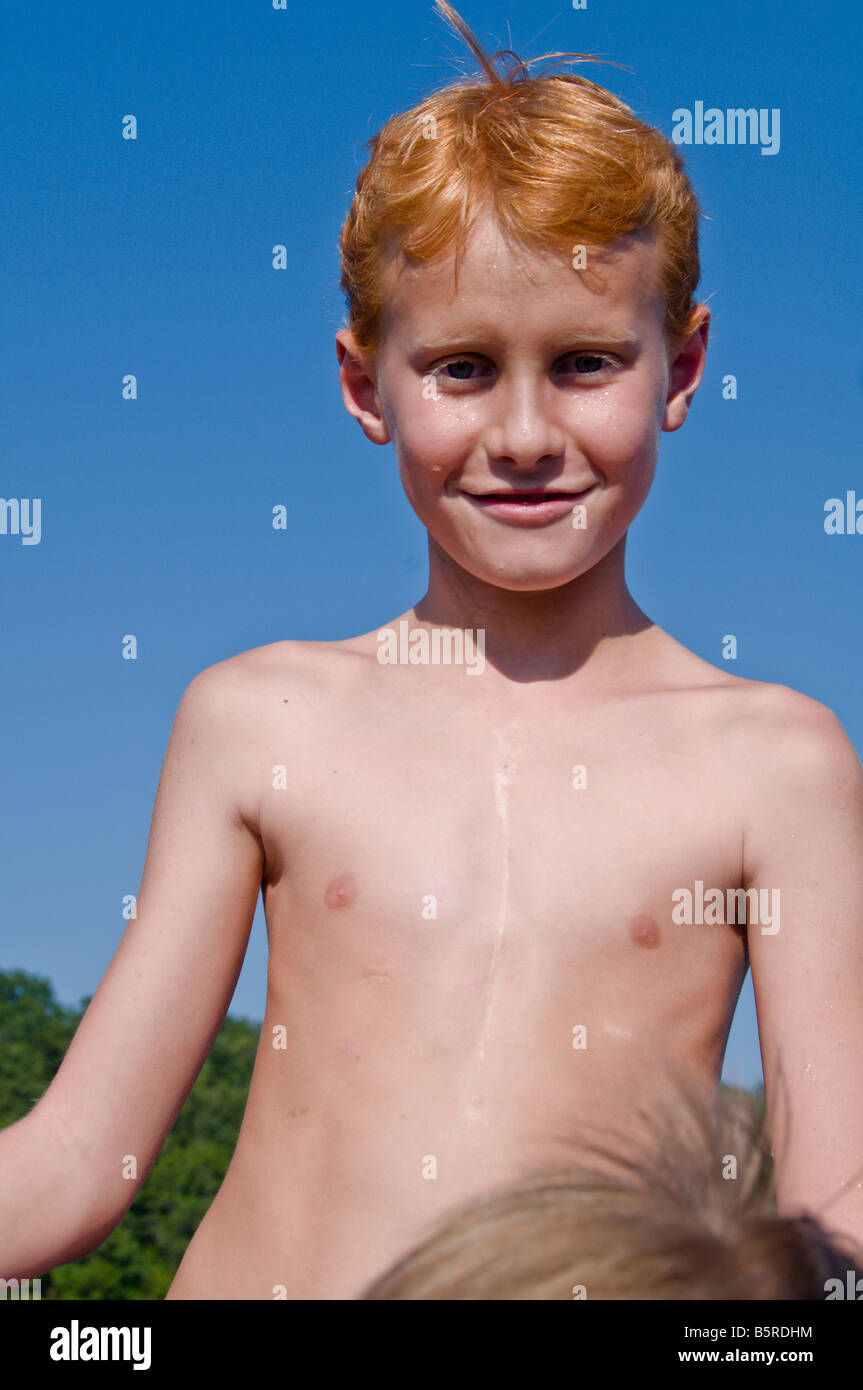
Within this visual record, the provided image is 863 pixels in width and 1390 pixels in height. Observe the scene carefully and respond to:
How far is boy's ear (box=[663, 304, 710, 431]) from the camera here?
284 centimetres

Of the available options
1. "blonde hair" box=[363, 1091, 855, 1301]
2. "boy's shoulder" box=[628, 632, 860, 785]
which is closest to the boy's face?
"boy's shoulder" box=[628, 632, 860, 785]

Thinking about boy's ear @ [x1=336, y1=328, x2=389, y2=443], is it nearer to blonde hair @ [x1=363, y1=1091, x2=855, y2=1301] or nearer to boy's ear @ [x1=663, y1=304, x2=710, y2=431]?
boy's ear @ [x1=663, y1=304, x2=710, y2=431]

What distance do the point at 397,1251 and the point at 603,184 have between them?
73.6 inches

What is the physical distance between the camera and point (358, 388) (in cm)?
296

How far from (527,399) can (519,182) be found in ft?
1.37

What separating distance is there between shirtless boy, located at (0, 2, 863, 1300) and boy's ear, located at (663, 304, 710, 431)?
6 cm

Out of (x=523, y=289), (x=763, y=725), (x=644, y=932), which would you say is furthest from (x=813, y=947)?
(x=523, y=289)

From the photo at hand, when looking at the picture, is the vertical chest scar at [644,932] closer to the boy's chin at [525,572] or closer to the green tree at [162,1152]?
the boy's chin at [525,572]

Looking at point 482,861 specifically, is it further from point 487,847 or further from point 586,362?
point 586,362

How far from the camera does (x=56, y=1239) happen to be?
2.41 metres

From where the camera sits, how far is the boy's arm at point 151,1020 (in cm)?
242

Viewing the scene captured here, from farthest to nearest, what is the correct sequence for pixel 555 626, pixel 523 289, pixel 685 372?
1. pixel 685 372
2. pixel 555 626
3. pixel 523 289
